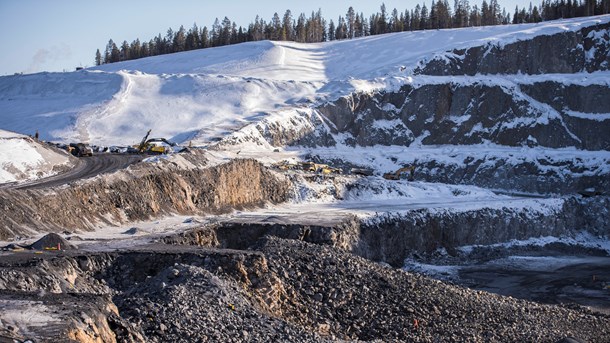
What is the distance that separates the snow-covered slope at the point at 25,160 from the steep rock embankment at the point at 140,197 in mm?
5247

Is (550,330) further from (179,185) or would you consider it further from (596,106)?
(596,106)

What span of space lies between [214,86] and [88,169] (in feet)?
173

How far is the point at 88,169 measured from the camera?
49.8 metres

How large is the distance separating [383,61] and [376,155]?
29193 mm

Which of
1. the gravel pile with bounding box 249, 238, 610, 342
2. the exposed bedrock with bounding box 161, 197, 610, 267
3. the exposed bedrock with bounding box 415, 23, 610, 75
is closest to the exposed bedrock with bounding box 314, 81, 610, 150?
the exposed bedrock with bounding box 415, 23, 610, 75

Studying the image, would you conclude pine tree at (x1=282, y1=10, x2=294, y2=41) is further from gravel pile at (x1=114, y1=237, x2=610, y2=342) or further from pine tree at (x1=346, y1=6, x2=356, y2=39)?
gravel pile at (x1=114, y1=237, x2=610, y2=342)

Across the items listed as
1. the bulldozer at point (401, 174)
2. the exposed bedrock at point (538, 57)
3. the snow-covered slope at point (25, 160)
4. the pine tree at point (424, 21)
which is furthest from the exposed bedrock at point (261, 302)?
the pine tree at point (424, 21)

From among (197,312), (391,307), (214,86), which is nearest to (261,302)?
(197,312)

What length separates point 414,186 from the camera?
70625 millimetres

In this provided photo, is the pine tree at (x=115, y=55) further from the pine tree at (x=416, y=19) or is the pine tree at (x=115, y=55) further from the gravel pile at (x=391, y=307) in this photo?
the gravel pile at (x=391, y=307)

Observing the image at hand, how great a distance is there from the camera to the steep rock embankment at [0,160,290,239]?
36.9m

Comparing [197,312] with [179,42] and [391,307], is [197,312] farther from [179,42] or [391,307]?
[179,42]

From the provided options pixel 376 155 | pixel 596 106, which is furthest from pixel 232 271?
pixel 596 106

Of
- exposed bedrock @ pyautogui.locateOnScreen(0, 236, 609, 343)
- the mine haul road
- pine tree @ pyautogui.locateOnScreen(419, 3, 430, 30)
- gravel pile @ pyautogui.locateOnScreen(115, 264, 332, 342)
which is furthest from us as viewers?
pine tree @ pyautogui.locateOnScreen(419, 3, 430, 30)
